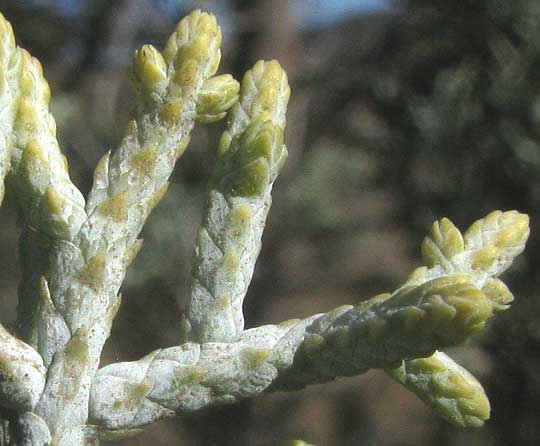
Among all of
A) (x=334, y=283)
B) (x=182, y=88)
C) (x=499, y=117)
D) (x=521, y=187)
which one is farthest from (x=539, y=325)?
(x=334, y=283)

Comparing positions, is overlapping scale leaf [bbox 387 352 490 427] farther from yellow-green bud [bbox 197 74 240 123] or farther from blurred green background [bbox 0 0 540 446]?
blurred green background [bbox 0 0 540 446]

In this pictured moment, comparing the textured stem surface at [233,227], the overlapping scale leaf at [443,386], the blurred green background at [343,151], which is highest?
the blurred green background at [343,151]

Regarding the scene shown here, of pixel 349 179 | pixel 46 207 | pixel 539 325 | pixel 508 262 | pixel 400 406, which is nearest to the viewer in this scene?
pixel 46 207

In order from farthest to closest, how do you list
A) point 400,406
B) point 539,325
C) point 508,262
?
point 400,406 < point 539,325 < point 508,262

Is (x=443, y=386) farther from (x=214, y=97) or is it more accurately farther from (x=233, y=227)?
(x=214, y=97)

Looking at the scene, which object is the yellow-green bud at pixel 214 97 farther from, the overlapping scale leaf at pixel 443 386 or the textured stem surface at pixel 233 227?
the overlapping scale leaf at pixel 443 386

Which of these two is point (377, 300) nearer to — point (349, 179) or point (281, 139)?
point (281, 139)

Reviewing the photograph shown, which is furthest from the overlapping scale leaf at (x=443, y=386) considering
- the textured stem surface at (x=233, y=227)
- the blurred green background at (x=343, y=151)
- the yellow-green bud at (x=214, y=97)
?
the blurred green background at (x=343, y=151)

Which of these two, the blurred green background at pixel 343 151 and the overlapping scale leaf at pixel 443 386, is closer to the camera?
the overlapping scale leaf at pixel 443 386
